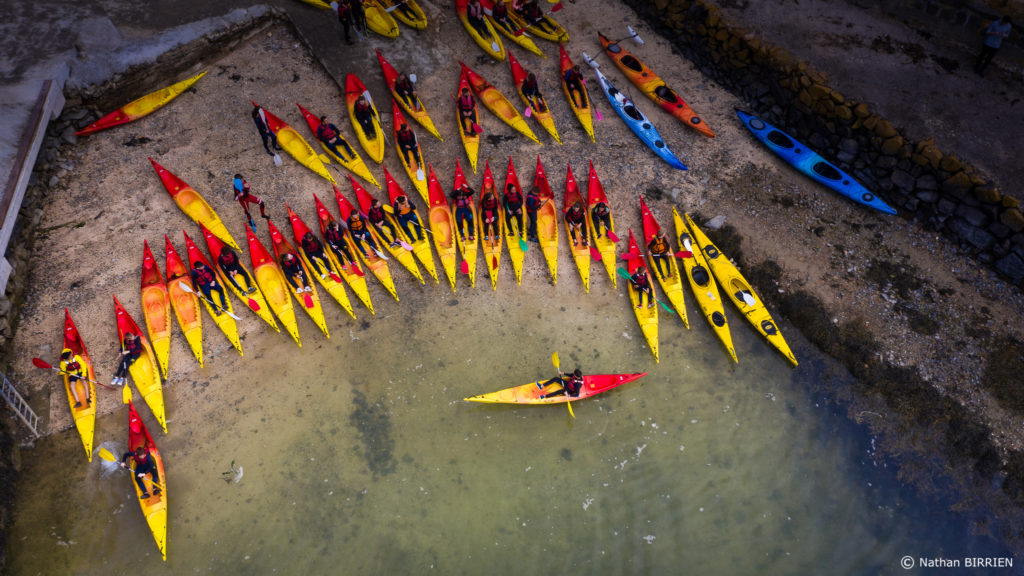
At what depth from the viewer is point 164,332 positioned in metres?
10.1

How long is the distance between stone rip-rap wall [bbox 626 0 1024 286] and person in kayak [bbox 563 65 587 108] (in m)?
2.87

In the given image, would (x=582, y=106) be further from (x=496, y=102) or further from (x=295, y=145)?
(x=295, y=145)

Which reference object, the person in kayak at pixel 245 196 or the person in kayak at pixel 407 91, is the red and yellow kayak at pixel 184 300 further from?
the person in kayak at pixel 407 91

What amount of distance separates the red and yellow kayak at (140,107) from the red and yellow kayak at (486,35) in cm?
570

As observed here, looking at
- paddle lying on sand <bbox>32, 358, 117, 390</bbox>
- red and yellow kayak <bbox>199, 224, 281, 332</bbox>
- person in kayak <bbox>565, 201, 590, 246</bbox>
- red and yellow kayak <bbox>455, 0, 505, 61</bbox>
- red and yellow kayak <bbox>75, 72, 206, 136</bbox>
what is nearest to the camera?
paddle lying on sand <bbox>32, 358, 117, 390</bbox>

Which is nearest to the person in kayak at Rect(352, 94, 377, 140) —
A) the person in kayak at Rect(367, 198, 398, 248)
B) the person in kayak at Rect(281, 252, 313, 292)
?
the person in kayak at Rect(367, 198, 398, 248)

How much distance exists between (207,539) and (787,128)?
12.3 metres

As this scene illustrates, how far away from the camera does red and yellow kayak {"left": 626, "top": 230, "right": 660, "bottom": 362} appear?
33.8 ft

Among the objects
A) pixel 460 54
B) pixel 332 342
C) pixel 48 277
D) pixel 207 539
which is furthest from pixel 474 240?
pixel 48 277

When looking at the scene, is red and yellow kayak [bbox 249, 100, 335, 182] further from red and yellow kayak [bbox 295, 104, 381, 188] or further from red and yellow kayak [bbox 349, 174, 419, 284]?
red and yellow kayak [bbox 349, 174, 419, 284]

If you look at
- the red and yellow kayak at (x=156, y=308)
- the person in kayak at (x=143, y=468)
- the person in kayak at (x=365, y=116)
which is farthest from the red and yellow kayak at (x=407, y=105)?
the person in kayak at (x=143, y=468)

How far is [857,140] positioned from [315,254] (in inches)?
391

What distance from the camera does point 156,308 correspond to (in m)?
10.3

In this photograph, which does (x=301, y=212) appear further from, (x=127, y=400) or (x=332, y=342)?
(x=127, y=400)
